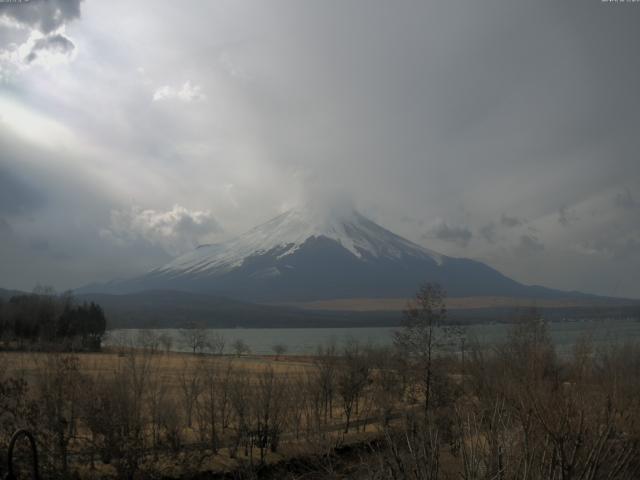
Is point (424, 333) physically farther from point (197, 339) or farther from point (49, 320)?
point (197, 339)

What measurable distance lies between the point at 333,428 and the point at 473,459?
27350 millimetres

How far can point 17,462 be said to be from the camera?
1709 centimetres

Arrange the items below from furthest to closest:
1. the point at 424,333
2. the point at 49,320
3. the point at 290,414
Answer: the point at 49,320 < the point at 424,333 < the point at 290,414

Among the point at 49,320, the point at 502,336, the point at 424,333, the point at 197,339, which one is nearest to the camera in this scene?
the point at 424,333

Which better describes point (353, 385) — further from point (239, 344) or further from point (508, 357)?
point (239, 344)

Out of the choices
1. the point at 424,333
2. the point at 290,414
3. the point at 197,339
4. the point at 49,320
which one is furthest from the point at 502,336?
the point at 197,339

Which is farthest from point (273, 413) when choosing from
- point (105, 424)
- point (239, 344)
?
point (239, 344)

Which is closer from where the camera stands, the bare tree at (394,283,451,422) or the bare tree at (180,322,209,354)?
the bare tree at (394,283,451,422)

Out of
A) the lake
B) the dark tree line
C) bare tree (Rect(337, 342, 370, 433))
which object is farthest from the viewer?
the dark tree line

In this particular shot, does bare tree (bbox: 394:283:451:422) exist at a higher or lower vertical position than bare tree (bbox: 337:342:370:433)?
higher

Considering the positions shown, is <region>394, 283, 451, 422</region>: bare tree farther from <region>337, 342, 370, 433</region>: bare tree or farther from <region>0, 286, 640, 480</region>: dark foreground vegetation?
<region>337, 342, 370, 433</region>: bare tree

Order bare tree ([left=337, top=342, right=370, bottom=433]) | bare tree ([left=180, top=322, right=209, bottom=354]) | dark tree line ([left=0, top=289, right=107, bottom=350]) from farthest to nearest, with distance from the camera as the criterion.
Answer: bare tree ([left=180, top=322, right=209, bottom=354]) < dark tree line ([left=0, top=289, right=107, bottom=350]) < bare tree ([left=337, top=342, right=370, bottom=433])

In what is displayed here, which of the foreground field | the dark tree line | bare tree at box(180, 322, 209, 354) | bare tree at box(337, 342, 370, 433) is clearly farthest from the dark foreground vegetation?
bare tree at box(180, 322, 209, 354)

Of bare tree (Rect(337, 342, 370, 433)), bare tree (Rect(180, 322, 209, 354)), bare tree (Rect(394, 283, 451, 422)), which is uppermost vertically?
bare tree (Rect(394, 283, 451, 422))
